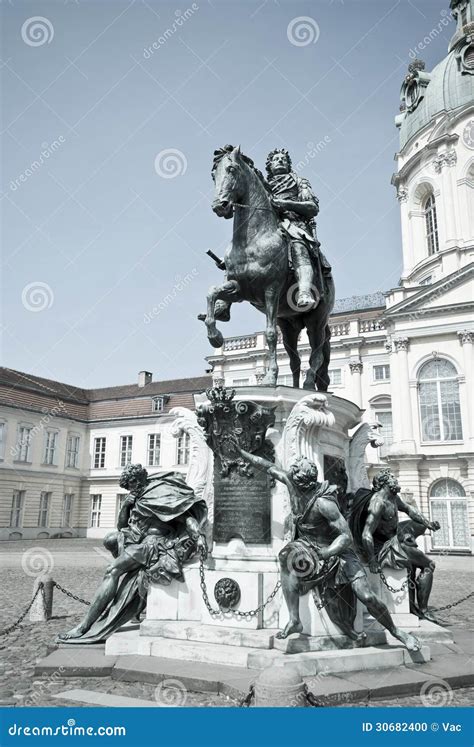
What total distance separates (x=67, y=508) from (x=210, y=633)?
43294mm

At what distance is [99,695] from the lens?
14.9 feet

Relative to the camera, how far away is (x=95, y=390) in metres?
51.5

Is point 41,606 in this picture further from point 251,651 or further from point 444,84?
point 444,84

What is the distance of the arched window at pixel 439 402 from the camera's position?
31906 mm

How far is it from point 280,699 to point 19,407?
40.4m

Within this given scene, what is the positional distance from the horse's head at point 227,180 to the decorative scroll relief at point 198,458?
83.4 inches

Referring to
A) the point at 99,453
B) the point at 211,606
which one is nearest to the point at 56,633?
the point at 211,606

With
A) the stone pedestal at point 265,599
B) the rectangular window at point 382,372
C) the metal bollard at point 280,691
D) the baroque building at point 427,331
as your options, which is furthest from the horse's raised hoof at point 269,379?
the rectangular window at point 382,372

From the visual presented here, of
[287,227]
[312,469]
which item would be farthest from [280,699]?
[287,227]

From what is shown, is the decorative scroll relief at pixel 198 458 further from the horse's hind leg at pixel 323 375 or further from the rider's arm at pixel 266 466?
the horse's hind leg at pixel 323 375

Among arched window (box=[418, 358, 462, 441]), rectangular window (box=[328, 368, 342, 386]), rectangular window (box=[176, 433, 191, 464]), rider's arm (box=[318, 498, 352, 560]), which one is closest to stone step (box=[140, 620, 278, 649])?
rider's arm (box=[318, 498, 352, 560])

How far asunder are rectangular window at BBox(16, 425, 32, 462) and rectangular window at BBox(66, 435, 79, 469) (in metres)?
4.11

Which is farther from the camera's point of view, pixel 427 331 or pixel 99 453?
pixel 99 453

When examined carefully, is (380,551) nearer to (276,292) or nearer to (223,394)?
(223,394)
